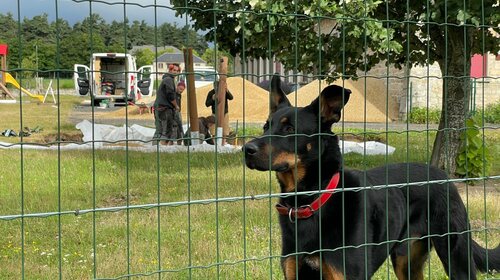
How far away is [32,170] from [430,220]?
8.05 meters

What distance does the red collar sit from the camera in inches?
181

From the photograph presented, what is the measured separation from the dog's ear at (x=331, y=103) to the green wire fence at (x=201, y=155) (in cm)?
13

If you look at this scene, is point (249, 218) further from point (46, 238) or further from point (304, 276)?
point (304, 276)

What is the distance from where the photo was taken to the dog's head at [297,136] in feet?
14.4

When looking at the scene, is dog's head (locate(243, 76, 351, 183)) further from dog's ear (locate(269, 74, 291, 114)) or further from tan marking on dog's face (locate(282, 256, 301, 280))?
tan marking on dog's face (locate(282, 256, 301, 280))

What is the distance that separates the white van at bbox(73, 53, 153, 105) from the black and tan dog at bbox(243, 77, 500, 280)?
0.73 meters

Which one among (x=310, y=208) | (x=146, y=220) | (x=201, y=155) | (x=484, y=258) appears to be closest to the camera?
(x=310, y=208)

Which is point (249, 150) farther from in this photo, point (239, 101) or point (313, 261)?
point (239, 101)

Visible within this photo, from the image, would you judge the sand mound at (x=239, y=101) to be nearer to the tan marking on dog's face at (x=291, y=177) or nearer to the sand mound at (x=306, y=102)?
the sand mound at (x=306, y=102)

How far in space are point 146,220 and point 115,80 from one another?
3.38 meters

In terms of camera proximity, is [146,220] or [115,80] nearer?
[115,80]

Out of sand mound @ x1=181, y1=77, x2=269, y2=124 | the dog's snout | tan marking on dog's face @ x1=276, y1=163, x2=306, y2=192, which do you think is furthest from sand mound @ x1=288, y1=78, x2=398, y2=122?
the dog's snout

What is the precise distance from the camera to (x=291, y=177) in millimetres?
4734

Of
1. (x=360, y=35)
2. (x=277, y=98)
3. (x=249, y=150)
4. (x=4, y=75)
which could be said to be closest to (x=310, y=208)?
(x=249, y=150)
